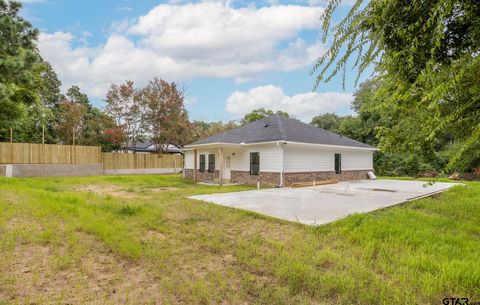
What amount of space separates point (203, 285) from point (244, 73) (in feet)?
69.9

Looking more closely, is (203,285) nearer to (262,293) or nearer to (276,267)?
(262,293)

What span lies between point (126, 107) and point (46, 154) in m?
7.69

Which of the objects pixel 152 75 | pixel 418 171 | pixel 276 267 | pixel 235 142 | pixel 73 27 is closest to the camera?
pixel 276 267

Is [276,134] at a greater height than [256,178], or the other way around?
[276,134]

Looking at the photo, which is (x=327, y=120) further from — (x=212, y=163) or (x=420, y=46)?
(x=420, y=46)

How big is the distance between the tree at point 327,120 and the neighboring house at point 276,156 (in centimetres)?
1944

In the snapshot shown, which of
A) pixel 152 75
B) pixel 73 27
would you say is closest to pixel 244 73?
pixel 152 75

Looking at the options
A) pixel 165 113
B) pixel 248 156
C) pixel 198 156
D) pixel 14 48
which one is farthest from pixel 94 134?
pixel 14 48

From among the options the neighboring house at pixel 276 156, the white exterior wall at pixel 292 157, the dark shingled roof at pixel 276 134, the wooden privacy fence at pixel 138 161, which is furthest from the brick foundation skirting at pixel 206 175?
the wooden privacy fence at pixel 138 161

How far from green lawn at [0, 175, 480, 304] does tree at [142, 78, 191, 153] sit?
1705 cm

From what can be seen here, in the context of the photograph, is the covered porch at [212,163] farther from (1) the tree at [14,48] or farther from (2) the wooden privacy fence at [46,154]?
(1) the tree at [14,48]

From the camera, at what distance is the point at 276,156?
1362cm

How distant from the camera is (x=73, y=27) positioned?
12.2 meters

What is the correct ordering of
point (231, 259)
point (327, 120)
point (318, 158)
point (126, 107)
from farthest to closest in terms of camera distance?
point (327, 120) → point (126, 107) → point (318, 158) → point (231, 259)
